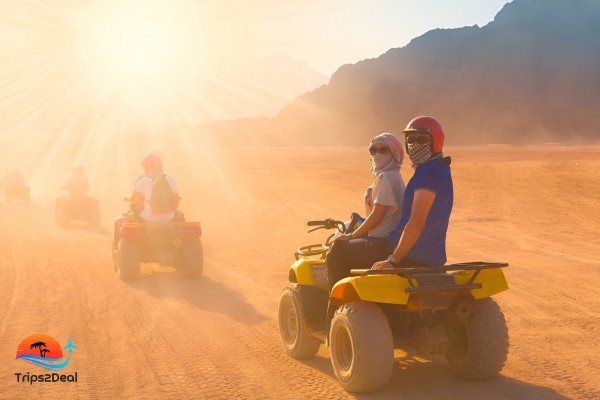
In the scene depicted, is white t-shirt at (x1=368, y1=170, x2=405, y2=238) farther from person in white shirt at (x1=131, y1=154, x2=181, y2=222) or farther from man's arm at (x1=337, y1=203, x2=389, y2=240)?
person in white shirt at (x1=131, y1=154, x2=181, y2=222)

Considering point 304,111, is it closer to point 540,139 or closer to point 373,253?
point 540,139

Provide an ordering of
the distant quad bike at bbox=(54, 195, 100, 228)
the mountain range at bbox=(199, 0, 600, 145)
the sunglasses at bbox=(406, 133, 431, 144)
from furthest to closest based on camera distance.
→ the mountain range at bbox=(199, 0, 600, 145), the distant quad bike at bbox=(54, 195, 100, 228), the sunglasses at bbox=(406, 133, 431, 144)

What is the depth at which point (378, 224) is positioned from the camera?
239 inches

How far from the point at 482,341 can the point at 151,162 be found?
7.35 m

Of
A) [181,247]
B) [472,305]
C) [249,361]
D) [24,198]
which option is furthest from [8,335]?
[24,198]

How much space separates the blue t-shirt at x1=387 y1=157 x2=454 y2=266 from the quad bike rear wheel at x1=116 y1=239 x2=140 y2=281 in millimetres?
6384

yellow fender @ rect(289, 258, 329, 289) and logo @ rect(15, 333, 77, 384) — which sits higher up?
yellow fender @ rect(289, 258, 329, 289)

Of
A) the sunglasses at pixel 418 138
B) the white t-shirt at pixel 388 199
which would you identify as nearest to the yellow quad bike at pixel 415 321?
the white t-shirt at pixel 388 199

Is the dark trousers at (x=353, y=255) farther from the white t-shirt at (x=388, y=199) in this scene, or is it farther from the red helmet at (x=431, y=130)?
the red helmet at (x=431, y=130)

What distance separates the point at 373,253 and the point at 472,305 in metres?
0.95

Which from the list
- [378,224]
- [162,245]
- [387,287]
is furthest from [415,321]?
[162,245]

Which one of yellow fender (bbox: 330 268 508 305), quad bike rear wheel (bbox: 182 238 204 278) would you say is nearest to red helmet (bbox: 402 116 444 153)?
yellow fender (bbox: 330 268 508 305)

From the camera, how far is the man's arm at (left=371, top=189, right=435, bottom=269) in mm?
5418

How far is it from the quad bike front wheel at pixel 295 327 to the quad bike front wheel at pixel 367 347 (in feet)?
3.30
